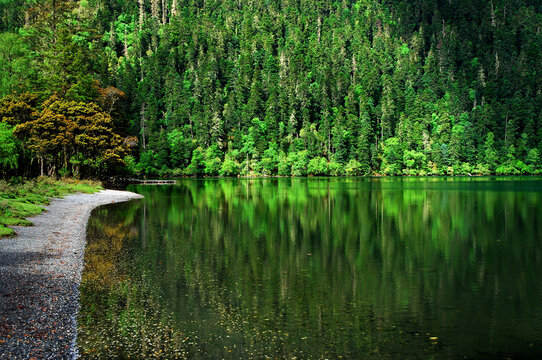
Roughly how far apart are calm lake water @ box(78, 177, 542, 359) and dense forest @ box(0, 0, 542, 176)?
194 feet

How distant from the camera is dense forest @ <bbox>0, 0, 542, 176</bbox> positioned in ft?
417

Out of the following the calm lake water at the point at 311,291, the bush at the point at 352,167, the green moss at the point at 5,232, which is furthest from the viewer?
the bush at the point at 352,167

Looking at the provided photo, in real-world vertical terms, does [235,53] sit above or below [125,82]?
above

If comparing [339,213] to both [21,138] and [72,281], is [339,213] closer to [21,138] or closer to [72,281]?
[72,281]

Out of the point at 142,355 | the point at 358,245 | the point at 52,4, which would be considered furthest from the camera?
the point at 52,4

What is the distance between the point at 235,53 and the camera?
176m

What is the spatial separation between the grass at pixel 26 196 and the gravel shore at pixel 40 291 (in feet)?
3.14

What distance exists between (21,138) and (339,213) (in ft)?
133

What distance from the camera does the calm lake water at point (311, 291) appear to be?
35.3 feet

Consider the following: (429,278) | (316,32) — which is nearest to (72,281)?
(429,278)

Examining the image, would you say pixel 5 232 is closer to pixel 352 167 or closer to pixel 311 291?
pixel 311 291

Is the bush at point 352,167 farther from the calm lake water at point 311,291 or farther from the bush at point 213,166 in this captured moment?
the calm lake water at point 311,291

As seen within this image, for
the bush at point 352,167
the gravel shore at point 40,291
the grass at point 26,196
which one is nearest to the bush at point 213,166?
the bush at point 352,167

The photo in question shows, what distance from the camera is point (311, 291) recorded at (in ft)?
49.7
